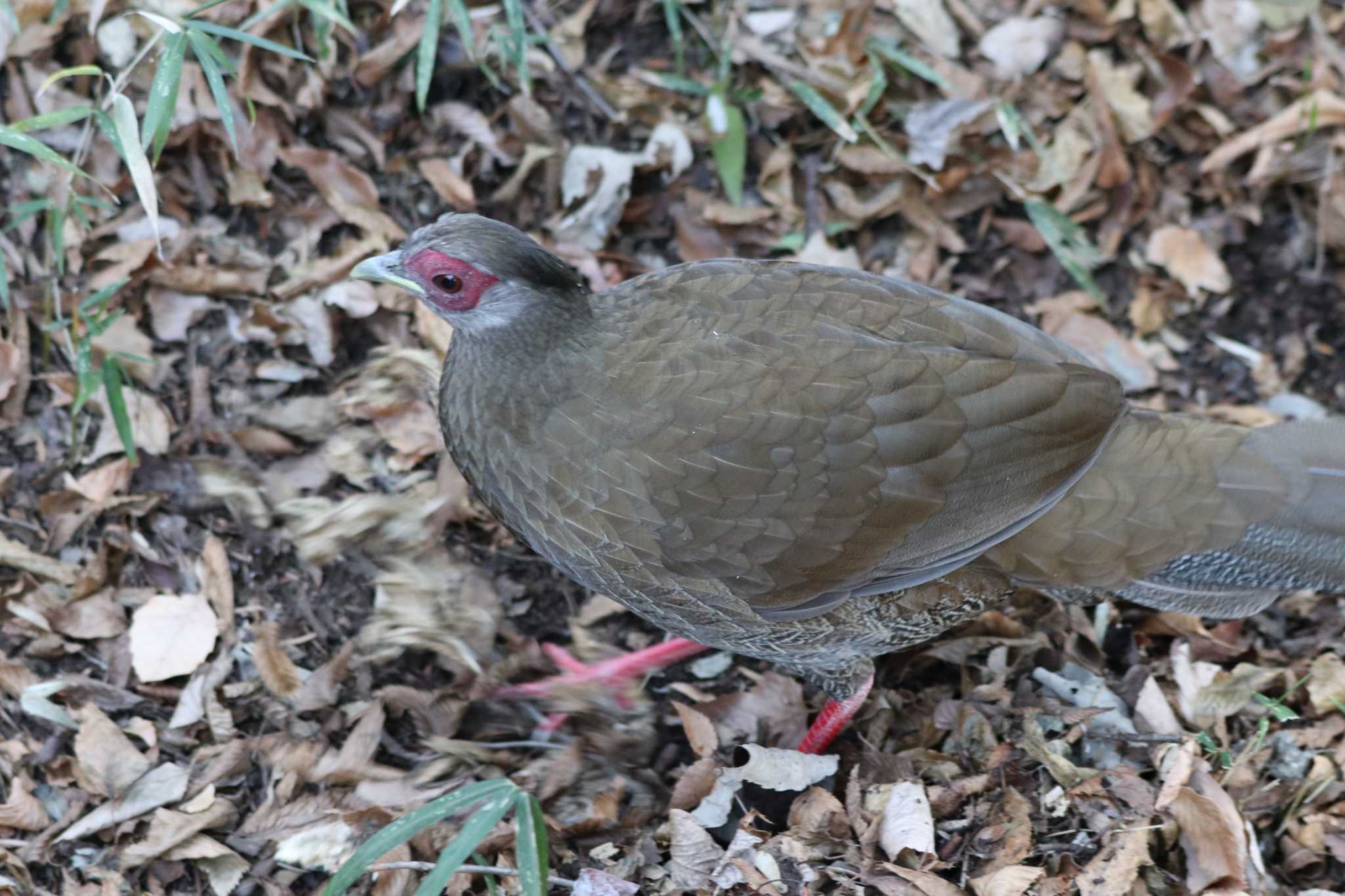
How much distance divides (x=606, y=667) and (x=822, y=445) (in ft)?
4.05

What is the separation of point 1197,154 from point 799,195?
1673 mm

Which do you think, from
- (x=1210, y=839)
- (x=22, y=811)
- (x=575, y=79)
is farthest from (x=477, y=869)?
(x=575, y=79)

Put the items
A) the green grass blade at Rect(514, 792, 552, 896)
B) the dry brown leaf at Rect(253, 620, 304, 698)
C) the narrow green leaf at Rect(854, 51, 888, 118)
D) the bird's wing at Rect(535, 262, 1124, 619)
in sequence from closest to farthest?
the green grass blade at Rect(514, 792, 552, 896)
the bird's wing at Rect(535, 262, 1124, 619)
the dry brown leaf at Rect(253, 620, 304, 698)
the narrow green leaf at Rect(854, 51, 888, 118)

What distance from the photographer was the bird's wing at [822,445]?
310 cm

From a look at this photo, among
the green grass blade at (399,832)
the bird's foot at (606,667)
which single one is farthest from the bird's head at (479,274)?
the green grass blade at (399,832)

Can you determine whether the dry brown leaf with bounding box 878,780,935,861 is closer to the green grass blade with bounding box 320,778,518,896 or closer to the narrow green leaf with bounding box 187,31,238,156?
the green grass blade with bounding box 320,778,518,896

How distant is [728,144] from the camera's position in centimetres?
479

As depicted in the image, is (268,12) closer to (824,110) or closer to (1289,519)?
(824,110)

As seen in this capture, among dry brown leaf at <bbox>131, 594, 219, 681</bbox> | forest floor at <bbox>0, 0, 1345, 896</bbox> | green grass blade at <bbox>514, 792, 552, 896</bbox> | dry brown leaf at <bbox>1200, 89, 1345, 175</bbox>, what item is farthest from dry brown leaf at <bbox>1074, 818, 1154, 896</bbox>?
dry brown leaf at <bbox>1200, 89, 1345, 175</bbox>

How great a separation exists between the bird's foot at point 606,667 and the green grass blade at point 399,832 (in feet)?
3.42

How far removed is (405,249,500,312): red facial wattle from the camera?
3.28m

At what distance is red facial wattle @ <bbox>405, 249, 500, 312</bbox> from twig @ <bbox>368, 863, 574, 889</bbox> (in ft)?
4.78

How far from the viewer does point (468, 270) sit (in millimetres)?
3277

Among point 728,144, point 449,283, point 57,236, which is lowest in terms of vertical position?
point 57,236
